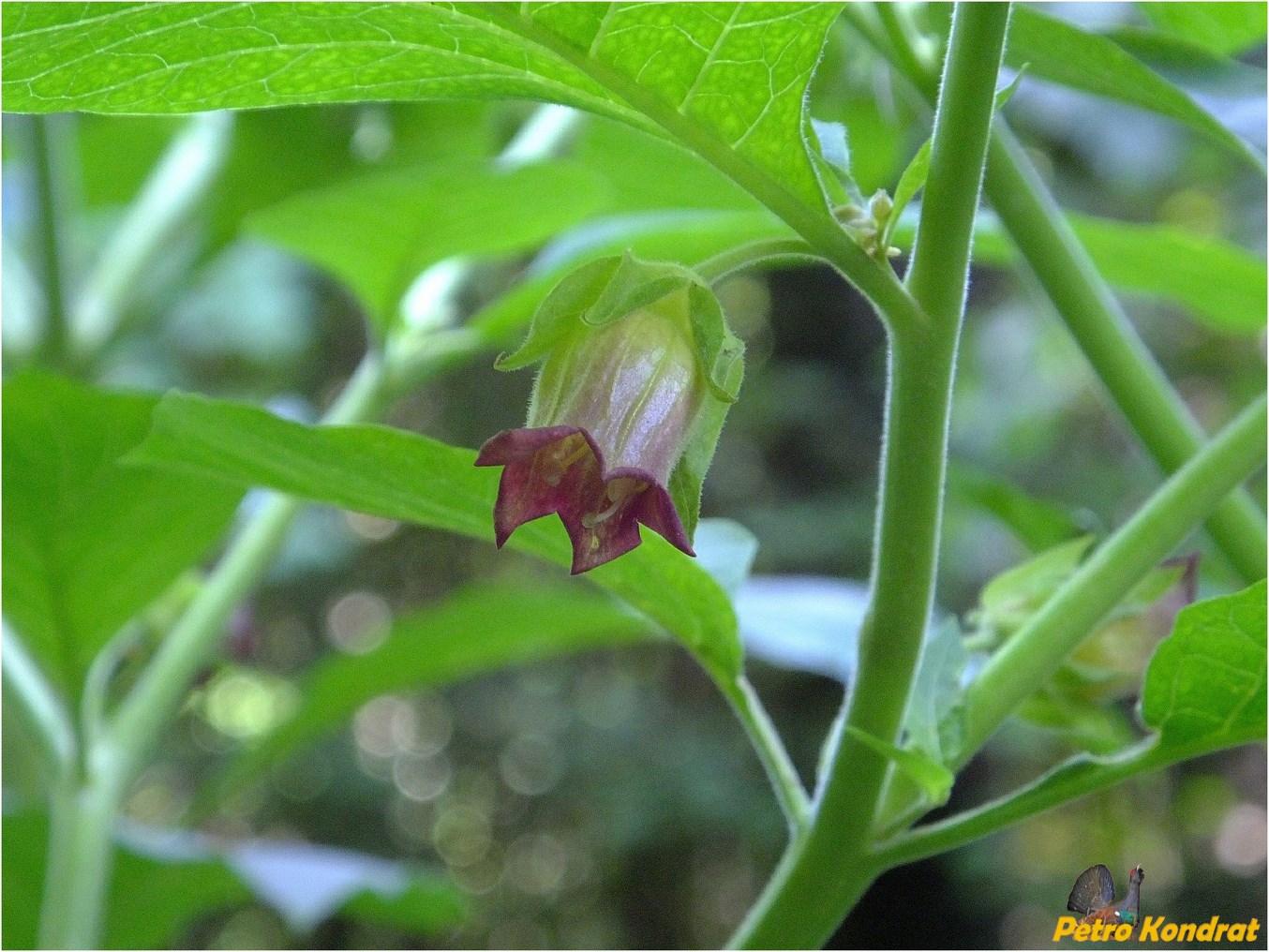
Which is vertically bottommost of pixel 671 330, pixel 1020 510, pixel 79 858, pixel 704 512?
pixel 704 512

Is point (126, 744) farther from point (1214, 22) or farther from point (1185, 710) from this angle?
point (1214, 22)

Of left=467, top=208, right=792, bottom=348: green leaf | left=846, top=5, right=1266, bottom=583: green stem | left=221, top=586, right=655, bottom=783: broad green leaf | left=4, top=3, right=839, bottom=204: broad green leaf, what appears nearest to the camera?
left=4, top=3, right=839, bottom=204: broad green leaf

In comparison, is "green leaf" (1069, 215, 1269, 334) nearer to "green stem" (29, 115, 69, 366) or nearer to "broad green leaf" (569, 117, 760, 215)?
"broad green leaf" (569, 117, 760, 215)

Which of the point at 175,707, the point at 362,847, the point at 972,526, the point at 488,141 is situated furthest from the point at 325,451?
the point at 362,847

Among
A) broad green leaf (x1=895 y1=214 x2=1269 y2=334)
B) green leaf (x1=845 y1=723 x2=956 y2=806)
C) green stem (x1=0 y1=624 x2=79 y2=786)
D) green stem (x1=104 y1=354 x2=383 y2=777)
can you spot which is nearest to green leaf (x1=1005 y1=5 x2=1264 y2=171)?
broad green leaf (x1=895 y1=214 x2=1269 y2=334)

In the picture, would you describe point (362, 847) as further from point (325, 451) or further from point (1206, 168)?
point (325, 451)

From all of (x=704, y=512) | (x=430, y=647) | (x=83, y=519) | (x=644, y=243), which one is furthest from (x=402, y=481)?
(x=704, y=512)
